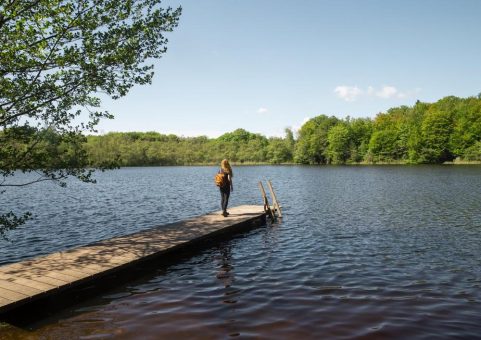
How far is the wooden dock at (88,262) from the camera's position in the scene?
8.48m

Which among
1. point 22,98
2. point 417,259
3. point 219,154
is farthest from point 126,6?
point 219,154

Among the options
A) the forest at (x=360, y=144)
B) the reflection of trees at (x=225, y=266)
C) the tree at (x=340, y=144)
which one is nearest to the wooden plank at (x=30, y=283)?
the reflection of trees at (x=225, y=266)

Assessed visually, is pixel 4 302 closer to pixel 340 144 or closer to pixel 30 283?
pixel 30 283

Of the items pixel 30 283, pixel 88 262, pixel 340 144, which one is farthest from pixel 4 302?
pixel 340 144

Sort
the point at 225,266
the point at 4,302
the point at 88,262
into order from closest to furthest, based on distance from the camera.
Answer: the point at 4,302 → the point at 88,262 → the point at 225,266

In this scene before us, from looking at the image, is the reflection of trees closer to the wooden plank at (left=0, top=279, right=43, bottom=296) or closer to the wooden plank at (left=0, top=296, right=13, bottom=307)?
the wooden plank at (left=0, top=279, right=43, bottom=296)

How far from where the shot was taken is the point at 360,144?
130375mm

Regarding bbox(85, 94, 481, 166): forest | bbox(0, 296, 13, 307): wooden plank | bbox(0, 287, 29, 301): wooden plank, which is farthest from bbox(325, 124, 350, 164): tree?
bbox(0, 296, 13, 307): wooden plank

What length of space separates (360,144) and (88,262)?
426 ft

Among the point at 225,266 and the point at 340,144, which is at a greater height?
the point at 340,144

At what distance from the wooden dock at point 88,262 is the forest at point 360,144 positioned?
40058 millimetres

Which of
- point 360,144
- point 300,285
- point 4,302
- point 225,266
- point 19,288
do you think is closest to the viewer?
point 4,302

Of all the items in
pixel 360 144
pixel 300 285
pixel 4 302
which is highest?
pixel 360 144

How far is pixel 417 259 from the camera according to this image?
1337 cm
